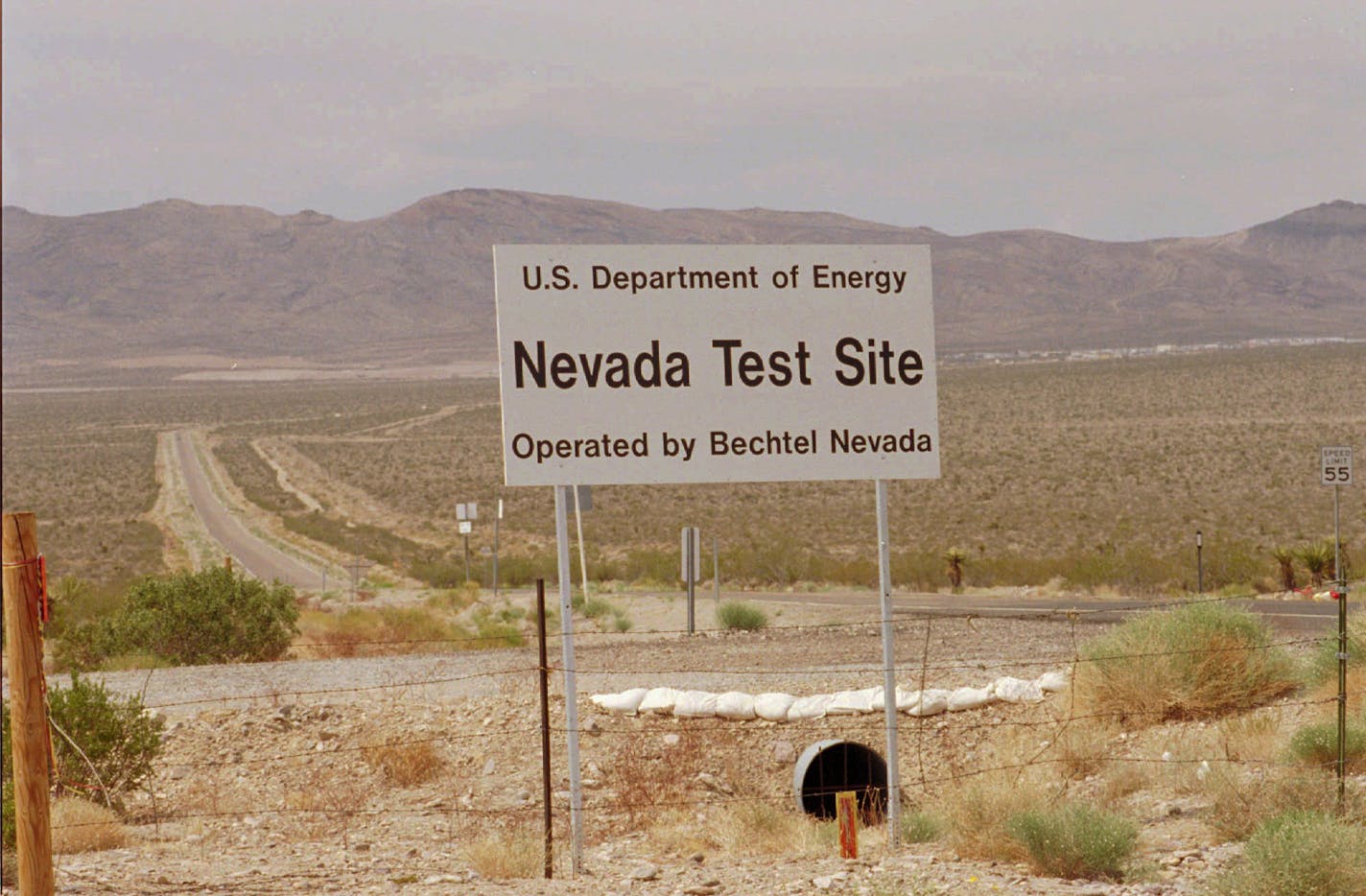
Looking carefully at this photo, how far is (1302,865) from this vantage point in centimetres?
646

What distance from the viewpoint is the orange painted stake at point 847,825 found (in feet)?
25.8

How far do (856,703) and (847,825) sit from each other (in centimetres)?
524

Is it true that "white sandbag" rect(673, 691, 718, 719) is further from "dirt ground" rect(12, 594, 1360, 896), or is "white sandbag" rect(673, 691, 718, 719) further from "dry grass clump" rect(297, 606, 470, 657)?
"dry grass clump" rect(297, 606, 470, 657)

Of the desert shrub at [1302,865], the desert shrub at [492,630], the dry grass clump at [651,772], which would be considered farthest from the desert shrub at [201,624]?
the desert shrub at [1302,865]

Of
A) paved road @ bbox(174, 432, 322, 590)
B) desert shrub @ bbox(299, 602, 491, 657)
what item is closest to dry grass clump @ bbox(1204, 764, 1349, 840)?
desert shrub @ bbox(299, 602, 491, 657)

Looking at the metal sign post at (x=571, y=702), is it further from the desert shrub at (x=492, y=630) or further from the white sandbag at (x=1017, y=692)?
the desert shrub at (x=492, y=630)

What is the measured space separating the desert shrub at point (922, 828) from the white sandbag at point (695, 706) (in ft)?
14.9

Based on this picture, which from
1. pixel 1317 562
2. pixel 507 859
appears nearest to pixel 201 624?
pixel 507 859

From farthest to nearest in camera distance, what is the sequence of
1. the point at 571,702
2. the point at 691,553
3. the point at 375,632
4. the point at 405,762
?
1. the point at 375,632
2. the point at 691,553
3. the point at 405,762
4. the point at 571,702

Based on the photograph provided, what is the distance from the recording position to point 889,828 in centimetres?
838

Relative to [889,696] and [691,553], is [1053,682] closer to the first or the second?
[889,696]

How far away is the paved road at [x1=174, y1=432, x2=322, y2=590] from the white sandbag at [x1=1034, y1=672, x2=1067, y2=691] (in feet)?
74.3

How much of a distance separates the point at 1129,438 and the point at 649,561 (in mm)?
41327

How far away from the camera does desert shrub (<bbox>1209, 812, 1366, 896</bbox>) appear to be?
6.45 m
